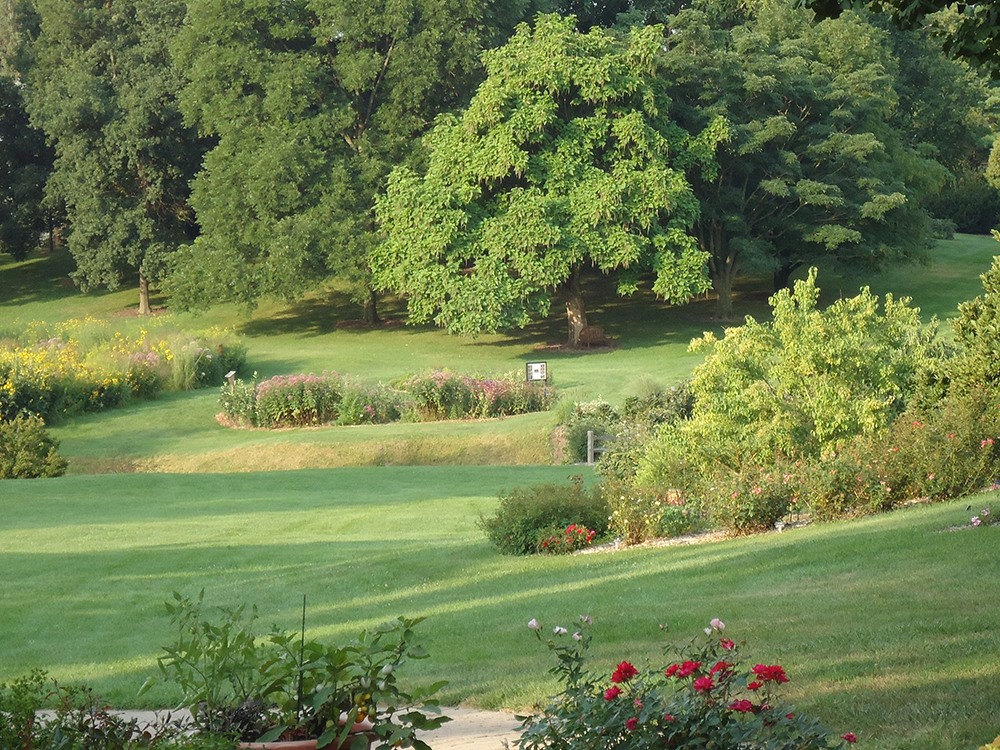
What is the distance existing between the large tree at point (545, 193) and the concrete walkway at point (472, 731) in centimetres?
3615

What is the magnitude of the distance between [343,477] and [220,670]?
18484mm

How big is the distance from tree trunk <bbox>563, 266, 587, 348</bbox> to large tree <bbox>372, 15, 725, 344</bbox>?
0.18ft

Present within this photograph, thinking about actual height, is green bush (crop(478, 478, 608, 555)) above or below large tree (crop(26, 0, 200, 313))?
below

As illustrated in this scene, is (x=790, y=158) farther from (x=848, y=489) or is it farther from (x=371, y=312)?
(x=848, y=489)

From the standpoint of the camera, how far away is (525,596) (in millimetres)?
10656

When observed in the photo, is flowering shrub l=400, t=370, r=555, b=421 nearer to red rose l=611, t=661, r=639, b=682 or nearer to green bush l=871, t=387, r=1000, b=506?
green bush l=871, t=387, r=1000, b=506

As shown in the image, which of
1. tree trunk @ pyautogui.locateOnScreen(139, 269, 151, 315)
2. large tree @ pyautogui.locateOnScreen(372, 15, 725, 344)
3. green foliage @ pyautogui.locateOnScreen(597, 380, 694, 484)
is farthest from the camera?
tree trunk @ pyautogui.locateOnScreen(139, 269, 151, 315)

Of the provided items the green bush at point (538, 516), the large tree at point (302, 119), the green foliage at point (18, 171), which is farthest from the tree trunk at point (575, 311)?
the green bush at point (538, 516)

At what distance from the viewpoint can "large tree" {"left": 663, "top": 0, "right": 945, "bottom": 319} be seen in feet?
153

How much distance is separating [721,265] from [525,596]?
39.5 metres

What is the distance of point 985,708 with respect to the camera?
5.88m

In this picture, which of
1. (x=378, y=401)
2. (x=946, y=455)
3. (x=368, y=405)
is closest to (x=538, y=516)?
(x=946, y=455)

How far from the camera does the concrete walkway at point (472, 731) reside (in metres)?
6.26

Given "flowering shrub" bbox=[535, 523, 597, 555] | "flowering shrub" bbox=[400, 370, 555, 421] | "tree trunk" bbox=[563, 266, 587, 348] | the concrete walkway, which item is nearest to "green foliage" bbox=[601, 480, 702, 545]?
"flowering shrub" bbox=[535, 523, 597, 555]
